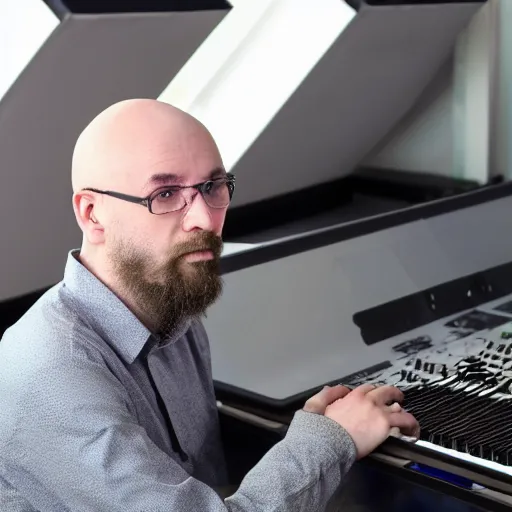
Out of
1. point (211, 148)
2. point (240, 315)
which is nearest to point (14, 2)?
point (240, 315)

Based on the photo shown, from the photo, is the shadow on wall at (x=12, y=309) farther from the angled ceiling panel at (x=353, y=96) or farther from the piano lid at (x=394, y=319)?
the angled ceiling panel at (x=353, y=96)

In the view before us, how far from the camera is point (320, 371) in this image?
7.08ft

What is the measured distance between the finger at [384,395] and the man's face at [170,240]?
0.33 meters

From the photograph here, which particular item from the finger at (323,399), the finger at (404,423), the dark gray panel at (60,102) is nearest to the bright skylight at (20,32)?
the dark gray panel at (60,102)

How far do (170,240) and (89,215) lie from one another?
14cm

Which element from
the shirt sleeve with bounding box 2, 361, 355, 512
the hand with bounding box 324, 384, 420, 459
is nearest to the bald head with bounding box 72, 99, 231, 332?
the shirt sleeve with bounding box 2, 361, 355, 512

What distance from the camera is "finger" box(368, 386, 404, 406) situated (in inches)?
57.7

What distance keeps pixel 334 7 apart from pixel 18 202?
1536 millimetres

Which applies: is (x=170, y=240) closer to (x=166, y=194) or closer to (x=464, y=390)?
(x=166, y=194)

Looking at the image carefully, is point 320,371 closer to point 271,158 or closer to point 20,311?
point 20,311

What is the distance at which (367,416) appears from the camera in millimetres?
1411

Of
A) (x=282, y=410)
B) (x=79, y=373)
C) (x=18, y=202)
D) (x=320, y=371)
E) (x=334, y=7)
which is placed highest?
(x=334, y=7)

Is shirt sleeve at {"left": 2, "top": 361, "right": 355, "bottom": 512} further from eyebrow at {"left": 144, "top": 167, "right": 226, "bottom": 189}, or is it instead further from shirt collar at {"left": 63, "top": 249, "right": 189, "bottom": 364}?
eyebrow at {"left": 144, "top": 167, "right": 226, "bottom": 189}

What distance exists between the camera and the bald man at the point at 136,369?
3.97 ft
